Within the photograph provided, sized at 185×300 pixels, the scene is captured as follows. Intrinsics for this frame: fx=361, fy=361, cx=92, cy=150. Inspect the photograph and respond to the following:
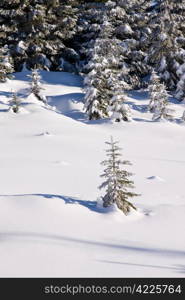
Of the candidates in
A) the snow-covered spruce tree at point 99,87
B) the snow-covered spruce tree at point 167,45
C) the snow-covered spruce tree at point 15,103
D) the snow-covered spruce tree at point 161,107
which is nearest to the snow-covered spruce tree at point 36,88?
the snow-covered spruce tree at point 99,87

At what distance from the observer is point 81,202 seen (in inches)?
287

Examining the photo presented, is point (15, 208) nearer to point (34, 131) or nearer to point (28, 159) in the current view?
Result: point (28, 159)

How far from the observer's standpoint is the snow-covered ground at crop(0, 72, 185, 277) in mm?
5023

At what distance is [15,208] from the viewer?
6.47 metres

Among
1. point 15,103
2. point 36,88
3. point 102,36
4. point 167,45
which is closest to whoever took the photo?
point 15,103

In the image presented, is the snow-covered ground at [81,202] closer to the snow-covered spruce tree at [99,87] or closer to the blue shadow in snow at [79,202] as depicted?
the blue shadow in snow at [79,202]

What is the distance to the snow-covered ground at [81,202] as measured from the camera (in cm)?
502

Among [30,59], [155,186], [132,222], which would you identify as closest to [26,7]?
[30,59]

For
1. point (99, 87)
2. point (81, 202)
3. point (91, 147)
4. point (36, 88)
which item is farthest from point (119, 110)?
point (81, 202)

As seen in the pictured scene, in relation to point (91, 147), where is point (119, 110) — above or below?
above

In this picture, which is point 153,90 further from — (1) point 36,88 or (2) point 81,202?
(2) point 81,202

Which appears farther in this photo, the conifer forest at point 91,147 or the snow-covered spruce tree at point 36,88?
the snow-covered spruce tree at point 36,88

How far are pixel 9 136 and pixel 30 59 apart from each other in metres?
16.0

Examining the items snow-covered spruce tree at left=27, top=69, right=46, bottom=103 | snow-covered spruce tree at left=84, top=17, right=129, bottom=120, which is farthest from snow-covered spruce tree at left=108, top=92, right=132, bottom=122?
snow-covered spruce tree at left=27, top=69, right=46, bottom=103
